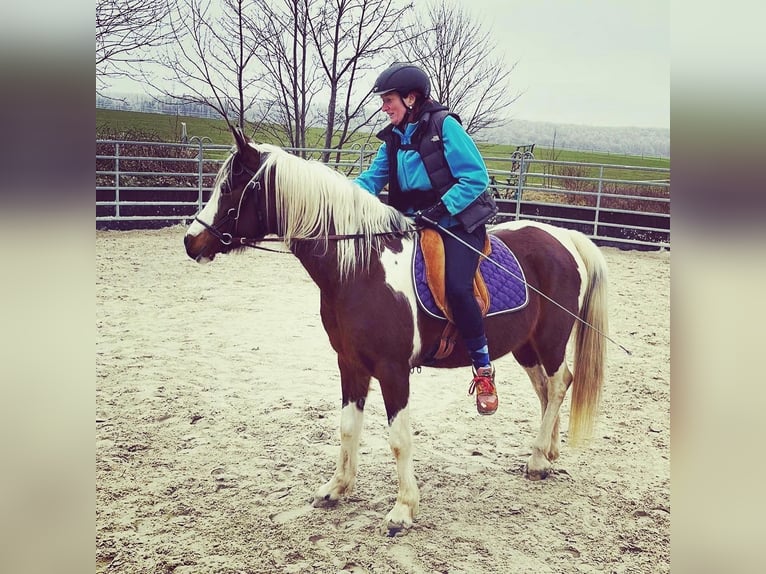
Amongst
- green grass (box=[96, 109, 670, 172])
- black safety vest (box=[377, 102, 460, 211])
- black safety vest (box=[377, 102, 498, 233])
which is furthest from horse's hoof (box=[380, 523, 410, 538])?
green grass (box=[96, 109, 670, 172])

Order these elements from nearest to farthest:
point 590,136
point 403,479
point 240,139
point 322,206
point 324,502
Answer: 1. point 240,139
2. point 322,206
3. point 403,479
4. point 324,502
5. point 590,136

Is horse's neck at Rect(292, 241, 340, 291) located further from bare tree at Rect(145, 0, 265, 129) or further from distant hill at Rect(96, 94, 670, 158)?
bare tree at Rect(145, 0, 265, 129)

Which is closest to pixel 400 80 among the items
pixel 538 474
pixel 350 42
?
pixel 538 474

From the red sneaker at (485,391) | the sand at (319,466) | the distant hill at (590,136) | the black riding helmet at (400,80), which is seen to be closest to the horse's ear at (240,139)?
the black riding helmet at (400,80)

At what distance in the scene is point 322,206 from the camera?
2.03 m

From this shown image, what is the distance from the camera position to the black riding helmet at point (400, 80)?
2.03 metres

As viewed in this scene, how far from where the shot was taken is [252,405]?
3.16 meters

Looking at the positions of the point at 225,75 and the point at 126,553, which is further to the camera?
the point at 225,75

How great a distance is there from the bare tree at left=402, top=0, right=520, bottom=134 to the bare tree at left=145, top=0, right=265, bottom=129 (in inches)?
55.1

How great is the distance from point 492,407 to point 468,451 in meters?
0.70

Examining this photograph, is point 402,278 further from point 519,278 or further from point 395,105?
point 395,105

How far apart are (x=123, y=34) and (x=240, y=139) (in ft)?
6.67
